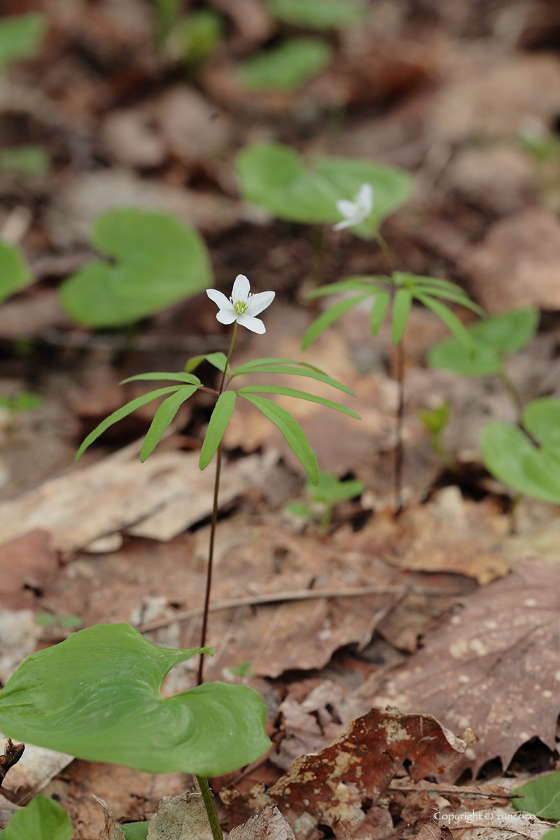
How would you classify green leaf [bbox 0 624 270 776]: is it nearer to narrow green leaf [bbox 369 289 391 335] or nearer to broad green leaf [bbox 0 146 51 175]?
narrow green leaf [bbox 369 289 391 335]

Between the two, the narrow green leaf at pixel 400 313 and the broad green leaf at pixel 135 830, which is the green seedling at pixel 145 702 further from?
the narrow green leaf at pixel 400 313

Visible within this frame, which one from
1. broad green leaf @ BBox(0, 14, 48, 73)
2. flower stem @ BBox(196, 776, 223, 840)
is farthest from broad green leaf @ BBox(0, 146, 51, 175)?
flower stem @ BBox(196, 776, 223, 840)

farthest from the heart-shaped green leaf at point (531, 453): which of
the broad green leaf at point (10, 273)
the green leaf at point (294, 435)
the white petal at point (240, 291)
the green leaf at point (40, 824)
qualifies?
the broad green leaf at point (10, 273)

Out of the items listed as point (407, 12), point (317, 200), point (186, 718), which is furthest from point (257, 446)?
point (407, 12)

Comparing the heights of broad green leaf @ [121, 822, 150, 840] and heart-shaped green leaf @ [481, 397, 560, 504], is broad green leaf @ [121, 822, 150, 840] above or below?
below

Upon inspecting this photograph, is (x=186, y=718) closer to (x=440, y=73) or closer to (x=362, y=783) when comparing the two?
(x=362, y=783)
